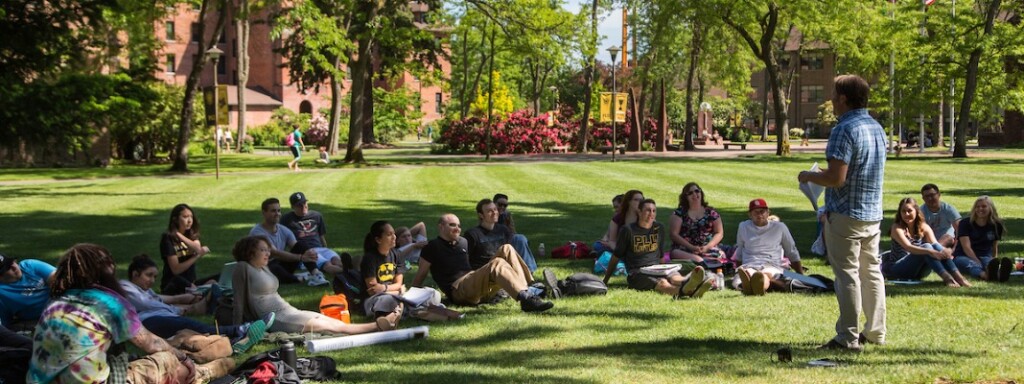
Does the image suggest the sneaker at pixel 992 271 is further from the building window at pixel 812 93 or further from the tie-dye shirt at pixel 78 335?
the building window at pixel 812 93

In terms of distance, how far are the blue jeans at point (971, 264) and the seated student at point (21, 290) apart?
9.30 m

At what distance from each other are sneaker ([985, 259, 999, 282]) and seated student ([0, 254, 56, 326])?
30.2ft

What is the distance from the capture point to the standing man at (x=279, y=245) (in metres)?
12.0

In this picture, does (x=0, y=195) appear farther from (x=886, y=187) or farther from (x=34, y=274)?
(x=886, y=187)

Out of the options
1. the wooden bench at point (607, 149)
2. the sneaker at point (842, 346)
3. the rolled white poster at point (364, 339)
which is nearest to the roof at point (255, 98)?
the wooden bench at point (607, 149)

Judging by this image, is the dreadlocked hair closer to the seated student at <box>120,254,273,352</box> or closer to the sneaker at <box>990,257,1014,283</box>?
the seated student at <box>120,254,273,352</box>

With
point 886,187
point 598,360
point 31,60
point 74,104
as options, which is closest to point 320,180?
point 74,104

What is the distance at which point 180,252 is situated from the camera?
1118 centimetres

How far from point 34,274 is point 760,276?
6712 mm

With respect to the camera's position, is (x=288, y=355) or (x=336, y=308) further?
(x=336, y=308)

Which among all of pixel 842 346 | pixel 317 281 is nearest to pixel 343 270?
pixel 317 281

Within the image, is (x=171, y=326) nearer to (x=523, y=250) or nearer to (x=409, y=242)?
(x=409, y=242)

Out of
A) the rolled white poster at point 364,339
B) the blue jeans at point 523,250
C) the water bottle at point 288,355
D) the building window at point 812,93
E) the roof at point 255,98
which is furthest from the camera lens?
the building window at point 812,93

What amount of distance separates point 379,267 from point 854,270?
4.49 m
